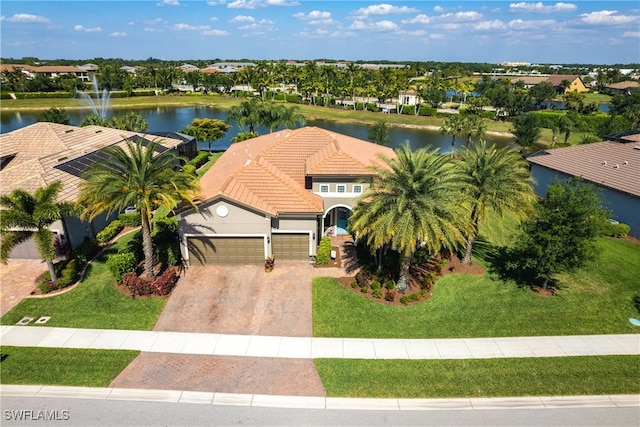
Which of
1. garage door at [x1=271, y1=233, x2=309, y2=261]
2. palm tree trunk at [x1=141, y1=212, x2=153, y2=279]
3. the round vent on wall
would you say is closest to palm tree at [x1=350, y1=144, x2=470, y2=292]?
garage door at [x1=271, y1=233, x2=309, y2=261]

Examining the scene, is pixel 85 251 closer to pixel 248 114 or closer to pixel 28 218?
pixel 28 218

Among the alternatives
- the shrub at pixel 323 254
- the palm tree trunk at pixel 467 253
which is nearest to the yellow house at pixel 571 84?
the palm tree trunk at pixel 467 253

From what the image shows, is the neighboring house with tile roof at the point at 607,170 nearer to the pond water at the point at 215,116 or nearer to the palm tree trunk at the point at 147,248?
the pond water at the point at 215,116

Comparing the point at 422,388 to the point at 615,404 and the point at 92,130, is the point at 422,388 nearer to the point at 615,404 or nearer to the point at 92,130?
the point at 615,404

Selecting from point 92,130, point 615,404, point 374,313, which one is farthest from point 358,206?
point 92,130

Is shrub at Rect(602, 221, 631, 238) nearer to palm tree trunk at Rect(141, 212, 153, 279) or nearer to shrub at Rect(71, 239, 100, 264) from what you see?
palm tree trunk at Rect(141, 212, 153, 279)
